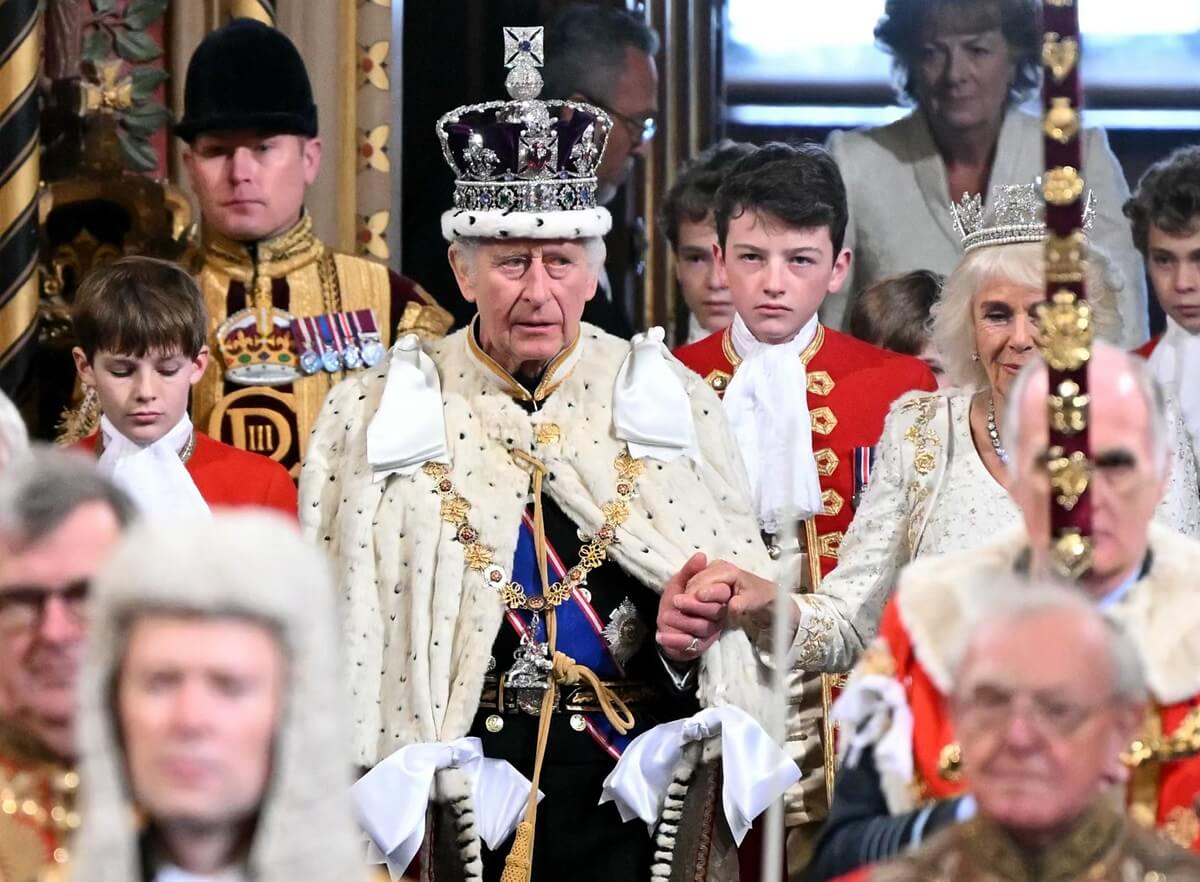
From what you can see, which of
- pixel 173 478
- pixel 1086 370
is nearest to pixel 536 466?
pixel 173 478

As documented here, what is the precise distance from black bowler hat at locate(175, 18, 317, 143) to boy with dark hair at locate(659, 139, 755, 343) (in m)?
0.78

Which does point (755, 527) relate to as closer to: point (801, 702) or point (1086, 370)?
point (801, 702)

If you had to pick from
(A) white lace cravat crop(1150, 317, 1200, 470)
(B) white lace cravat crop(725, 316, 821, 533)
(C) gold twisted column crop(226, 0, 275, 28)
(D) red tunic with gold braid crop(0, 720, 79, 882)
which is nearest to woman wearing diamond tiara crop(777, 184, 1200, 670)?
(B) white lace cravat crop(725, 316, 821, 533)

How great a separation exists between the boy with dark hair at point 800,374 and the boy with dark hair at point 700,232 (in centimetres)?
41

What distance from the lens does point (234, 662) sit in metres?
2.24

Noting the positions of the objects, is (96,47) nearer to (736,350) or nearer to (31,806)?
(736,350)

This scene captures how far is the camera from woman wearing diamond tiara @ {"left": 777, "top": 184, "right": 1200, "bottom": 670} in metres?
3.74

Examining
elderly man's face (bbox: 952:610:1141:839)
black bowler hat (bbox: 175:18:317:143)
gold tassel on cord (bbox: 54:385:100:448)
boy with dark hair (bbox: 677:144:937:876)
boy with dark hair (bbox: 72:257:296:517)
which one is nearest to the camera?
elderly man's face (bbox: 952:610:1141:839)

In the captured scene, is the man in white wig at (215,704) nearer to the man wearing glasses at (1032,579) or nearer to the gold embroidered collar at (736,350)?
the man wearing glasses at (1032,579)

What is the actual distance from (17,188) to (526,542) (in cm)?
148

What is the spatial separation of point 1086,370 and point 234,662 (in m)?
0.91

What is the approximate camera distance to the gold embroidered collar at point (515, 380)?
387 cm

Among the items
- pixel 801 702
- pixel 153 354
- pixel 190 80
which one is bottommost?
pixel 801 702

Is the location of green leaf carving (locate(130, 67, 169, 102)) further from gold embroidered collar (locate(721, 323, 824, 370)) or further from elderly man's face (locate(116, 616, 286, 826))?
elderly man's face (locate(116, 616, 286, 826))
